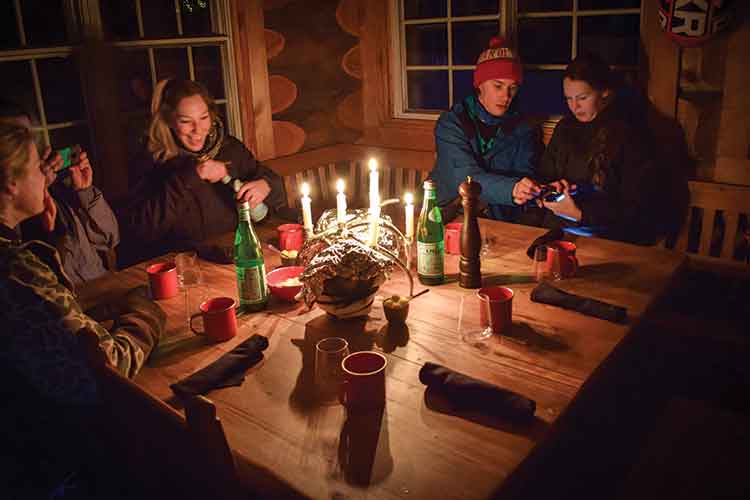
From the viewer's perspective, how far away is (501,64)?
10.8 feet

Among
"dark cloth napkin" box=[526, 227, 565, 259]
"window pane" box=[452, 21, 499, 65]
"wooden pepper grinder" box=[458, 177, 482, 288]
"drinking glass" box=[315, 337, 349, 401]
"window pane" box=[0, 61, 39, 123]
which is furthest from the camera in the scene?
"window pane" box=[452, 21, 499, 65]

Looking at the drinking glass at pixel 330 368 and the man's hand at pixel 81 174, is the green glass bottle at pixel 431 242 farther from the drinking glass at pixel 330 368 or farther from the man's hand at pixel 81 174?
the man's hand at pixel 81 174

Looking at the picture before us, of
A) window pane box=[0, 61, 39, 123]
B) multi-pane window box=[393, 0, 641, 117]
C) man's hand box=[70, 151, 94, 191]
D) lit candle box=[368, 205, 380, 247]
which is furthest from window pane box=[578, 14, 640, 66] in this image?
window pane box=[0, 61, 39, 123]

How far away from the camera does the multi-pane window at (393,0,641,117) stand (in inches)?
141

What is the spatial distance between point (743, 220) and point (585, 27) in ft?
4.38

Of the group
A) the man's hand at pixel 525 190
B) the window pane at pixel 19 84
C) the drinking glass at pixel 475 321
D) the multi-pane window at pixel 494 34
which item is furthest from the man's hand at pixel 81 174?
the multi-pane window at pixel 494 34

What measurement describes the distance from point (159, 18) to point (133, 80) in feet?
1.29

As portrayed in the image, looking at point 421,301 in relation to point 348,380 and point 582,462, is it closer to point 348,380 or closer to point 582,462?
point 348,380

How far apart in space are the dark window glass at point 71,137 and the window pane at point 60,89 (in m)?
0.05

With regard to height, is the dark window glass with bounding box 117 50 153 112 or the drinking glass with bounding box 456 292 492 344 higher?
the dark window glass with bounding box 117 50 153 112

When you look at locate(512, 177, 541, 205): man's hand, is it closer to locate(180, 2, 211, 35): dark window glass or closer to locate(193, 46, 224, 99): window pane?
locate(193, 46, 224, 99): window pane

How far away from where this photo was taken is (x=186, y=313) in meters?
1.96

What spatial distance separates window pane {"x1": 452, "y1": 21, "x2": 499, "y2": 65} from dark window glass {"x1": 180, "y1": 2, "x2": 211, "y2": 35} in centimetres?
150

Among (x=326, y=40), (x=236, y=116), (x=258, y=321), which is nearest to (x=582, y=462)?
(x=258, y=321)
